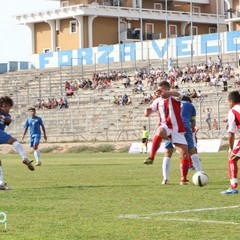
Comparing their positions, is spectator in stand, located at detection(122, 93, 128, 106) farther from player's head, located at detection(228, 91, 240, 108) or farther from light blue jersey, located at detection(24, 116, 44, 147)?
player's head, located at detection(228, 91, 240, 108)

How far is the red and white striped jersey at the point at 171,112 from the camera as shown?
65.0 ft

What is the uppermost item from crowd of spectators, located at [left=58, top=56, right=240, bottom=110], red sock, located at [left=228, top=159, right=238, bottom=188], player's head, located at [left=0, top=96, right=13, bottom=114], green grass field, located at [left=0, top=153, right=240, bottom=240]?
crowd of spectators, located at [left=58, top=56, right=240, bottom=110]

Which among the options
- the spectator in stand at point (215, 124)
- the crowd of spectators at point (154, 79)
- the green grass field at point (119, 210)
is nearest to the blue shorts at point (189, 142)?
the green grass field at point (119, 210)

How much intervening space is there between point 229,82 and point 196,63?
1004 cm

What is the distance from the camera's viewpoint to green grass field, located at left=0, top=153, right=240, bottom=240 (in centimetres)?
1180

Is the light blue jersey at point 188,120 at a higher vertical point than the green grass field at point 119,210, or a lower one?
higher

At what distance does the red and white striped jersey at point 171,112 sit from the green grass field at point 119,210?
1.38 m

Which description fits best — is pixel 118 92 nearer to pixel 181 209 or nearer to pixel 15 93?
pixel 15 93

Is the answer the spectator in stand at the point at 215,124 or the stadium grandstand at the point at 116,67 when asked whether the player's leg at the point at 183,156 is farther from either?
the spectator in stand at the point at 215,124

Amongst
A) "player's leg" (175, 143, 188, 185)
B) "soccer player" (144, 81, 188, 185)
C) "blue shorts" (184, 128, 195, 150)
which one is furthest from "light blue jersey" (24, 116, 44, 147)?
"soccer player" (144, 81, 188, 185)

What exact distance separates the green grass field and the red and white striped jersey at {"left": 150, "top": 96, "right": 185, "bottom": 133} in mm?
1385

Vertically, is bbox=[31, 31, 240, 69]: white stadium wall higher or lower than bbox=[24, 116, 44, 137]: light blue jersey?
higher

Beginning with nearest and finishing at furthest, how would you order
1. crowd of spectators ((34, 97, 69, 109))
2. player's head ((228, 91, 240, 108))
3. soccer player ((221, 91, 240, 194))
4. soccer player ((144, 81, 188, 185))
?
soccer player ((221, 91, 240, 194)) → player's head ((228, 91, 240, 108)) → soccer player ((144, 81, 188, 185)) → crowd of spectators ((34, 97, 69, 109))

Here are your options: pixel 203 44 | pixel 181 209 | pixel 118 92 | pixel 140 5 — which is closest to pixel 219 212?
pixel 181 209
